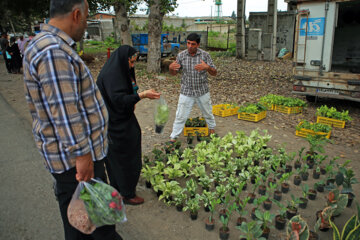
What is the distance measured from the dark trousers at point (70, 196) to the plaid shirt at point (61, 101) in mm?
86

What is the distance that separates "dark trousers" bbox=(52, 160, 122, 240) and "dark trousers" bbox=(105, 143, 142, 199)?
3.60ft

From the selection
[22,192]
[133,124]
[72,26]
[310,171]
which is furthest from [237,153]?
[72,26]

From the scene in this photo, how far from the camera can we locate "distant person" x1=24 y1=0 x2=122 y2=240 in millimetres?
1622

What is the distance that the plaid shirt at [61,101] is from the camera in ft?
5.30

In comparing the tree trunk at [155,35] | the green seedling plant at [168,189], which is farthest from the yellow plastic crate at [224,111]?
the tree trunk at [155,35]

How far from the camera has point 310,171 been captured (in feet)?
14.8

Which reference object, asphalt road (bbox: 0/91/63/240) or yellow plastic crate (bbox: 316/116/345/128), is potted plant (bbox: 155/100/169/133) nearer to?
asphalt road (bbox: 0/91/63/240)

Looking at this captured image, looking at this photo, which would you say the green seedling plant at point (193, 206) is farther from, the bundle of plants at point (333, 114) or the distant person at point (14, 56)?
the distant person at point (14, 56)

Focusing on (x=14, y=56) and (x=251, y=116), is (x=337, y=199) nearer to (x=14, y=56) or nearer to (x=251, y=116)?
(x=251, y=116)

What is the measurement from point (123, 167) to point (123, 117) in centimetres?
62

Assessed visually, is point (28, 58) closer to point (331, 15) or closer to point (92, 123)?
point (92, 123)

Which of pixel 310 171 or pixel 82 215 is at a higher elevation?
pixel 82 215

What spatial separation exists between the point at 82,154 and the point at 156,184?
7.00 feet

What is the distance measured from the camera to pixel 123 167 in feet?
11.0
